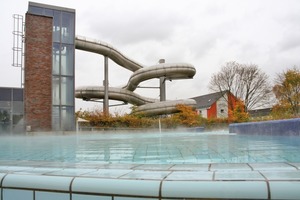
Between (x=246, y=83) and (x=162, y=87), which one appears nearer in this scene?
(x=162, y=87)

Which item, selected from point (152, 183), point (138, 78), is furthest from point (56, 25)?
point (152, 183)

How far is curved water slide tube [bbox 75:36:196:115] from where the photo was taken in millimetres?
28406

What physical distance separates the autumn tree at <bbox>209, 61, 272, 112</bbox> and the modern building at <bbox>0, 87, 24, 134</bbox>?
84.0 feet

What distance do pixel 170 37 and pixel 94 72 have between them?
33.1ft

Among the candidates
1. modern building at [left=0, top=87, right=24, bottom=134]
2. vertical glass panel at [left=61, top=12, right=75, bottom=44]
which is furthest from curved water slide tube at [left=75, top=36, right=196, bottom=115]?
modern building at [left=0, top=87, right=24, bottom=134]

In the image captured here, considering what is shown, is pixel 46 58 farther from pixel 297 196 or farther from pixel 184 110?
pixel 297 196

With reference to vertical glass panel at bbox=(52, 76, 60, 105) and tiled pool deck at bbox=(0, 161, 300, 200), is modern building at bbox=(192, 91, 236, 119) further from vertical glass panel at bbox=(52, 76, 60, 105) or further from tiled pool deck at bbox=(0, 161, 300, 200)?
tiled pool deck at bbox=(0, 161, 300, 200)

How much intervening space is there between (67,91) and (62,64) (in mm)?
1746

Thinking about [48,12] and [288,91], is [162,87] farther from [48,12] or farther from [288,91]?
[48,12]

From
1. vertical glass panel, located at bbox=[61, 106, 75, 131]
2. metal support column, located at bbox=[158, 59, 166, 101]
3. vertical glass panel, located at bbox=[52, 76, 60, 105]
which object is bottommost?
vertical glass panel, located at bbox=[61, 106, 75, 131]

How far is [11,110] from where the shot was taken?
17.1 metres

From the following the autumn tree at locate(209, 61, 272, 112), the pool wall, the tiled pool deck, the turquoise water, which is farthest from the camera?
the autumn tree at locate(209, 61, 272, 112)

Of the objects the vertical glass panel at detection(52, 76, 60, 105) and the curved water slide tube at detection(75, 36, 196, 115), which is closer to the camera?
the vertical glass panel at detection(52, 76, 60, 105)

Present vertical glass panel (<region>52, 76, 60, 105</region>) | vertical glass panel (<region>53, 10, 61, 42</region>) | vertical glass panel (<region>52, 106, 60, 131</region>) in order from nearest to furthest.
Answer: vertical glass panel (<region>52, 106, 60, 131</region>)
vertical glass panel (<region>52, 76, 60, 105</region>)
vertical glass panel (<region>53, 10, 61, 42</region>)
